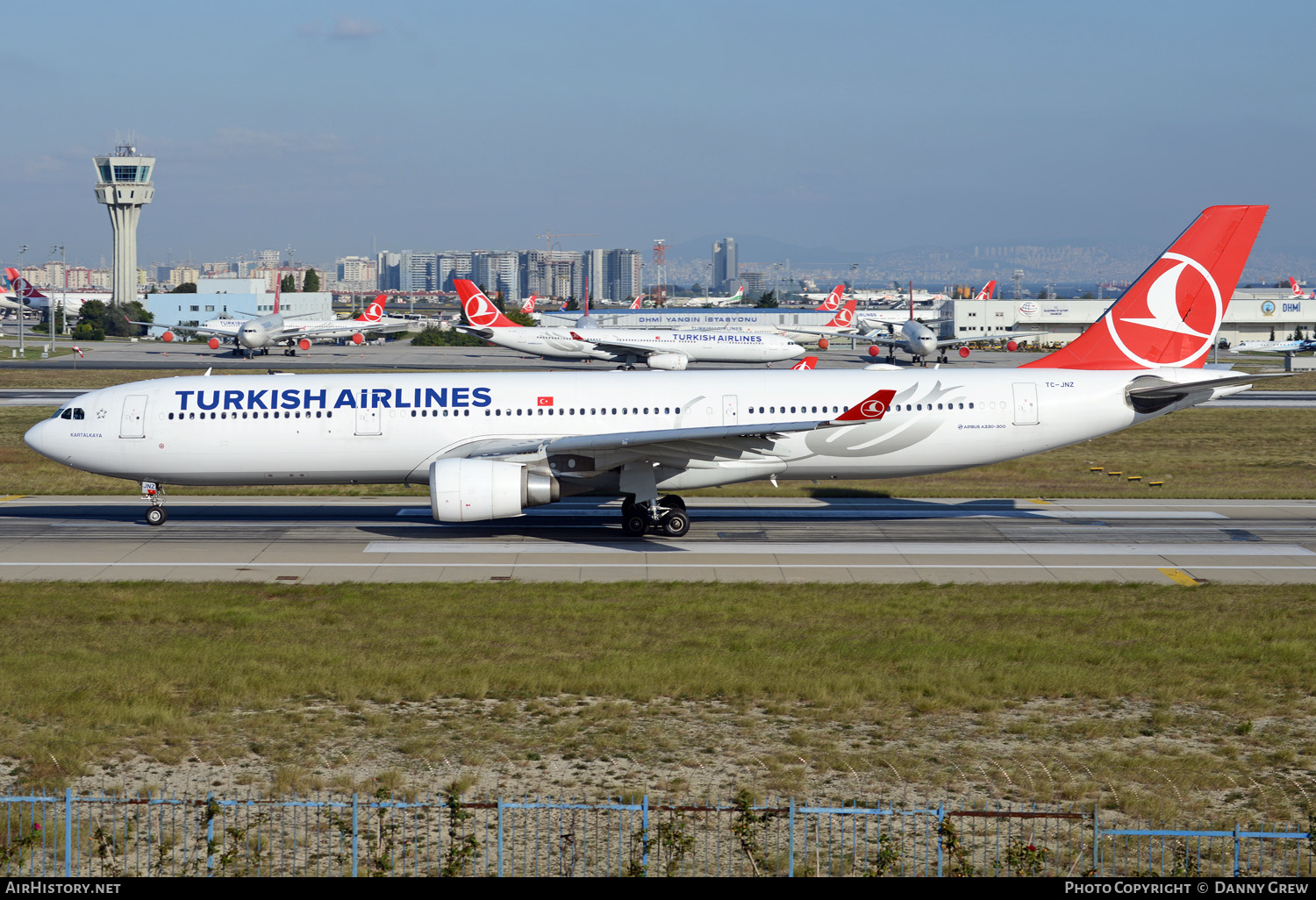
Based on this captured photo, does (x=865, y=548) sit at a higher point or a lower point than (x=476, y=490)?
lower

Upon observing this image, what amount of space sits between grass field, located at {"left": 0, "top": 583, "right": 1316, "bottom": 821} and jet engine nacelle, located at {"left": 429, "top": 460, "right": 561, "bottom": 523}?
3.89m

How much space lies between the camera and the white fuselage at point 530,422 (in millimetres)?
31078

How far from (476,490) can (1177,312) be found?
20.6 metres

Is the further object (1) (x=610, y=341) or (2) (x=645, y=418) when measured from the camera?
(1) (x=610, y=341)

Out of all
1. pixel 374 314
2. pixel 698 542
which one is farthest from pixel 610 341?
pixel 698 542

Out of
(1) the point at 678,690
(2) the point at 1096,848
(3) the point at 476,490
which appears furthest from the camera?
(3) the point at 476,490

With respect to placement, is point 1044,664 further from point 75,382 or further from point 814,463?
point 75,382

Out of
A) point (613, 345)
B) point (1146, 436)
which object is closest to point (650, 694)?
point (1146, 436)

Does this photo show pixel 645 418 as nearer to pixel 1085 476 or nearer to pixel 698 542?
pixel 698 542

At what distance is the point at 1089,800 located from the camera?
44.1 feet

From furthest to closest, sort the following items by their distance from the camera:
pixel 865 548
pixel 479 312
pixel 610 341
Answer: pixel 479 312 → pixel 610 341 → pixel 865 548

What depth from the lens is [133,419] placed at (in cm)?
3134

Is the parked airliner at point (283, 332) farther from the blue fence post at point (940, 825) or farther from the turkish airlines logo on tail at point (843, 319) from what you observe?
the blue fence post at point (940, 825)

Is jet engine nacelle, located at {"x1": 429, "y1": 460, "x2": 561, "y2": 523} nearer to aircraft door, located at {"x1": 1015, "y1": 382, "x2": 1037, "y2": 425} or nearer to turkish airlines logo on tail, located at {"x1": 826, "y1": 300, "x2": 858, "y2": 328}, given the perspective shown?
aircraft door, located at {"x1": 1015, "y1": 382, "x2": 1037, "y2": 425}
